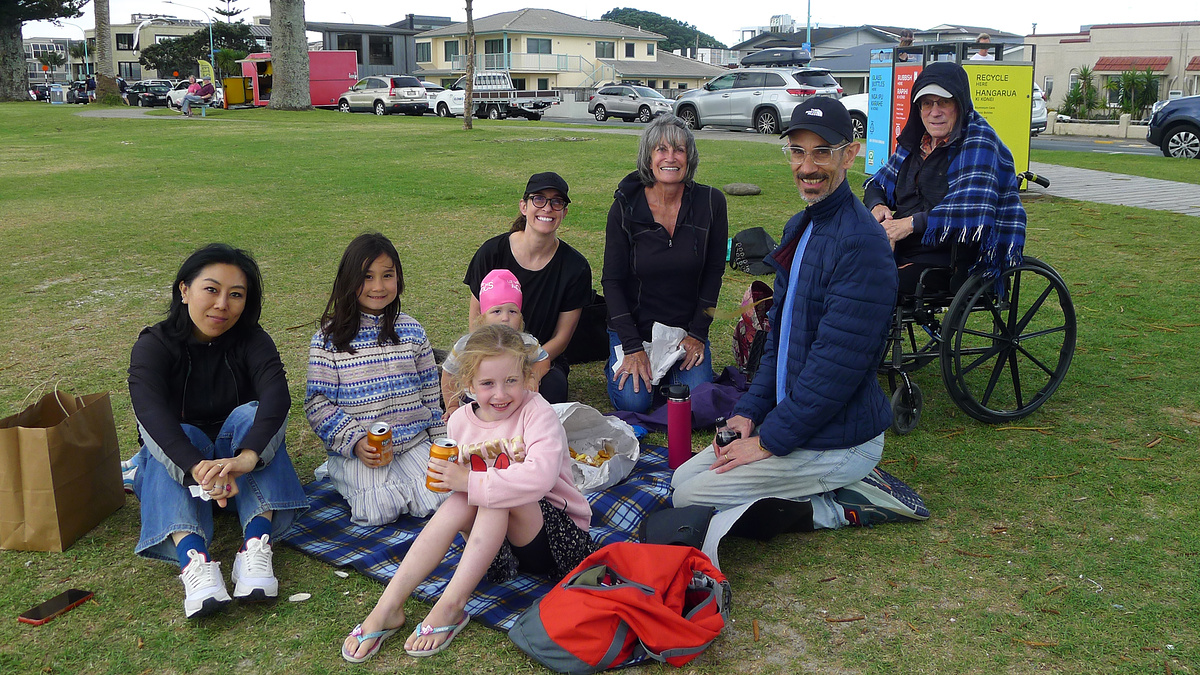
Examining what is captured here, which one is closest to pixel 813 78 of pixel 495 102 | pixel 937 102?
pixel 495 102

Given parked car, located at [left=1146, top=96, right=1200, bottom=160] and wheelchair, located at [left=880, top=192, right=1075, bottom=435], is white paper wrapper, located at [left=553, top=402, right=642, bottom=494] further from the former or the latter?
parked car, located at [left=1146, top=96, right=1200, bottom=160]

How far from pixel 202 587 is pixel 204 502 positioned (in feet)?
1.37

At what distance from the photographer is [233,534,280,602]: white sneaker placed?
3090mm

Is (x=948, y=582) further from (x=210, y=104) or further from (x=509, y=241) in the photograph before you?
(x=210, y=104)

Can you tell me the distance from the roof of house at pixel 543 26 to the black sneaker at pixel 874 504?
191 feet

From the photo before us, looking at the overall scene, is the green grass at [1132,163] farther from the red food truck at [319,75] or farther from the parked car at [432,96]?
the red food truck at [319,75]

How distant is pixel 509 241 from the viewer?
15.8 ft

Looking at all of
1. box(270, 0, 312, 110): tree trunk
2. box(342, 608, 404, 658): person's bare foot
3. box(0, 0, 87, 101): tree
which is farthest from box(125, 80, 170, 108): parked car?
box(342, 608, 404, 658): person's bare foot

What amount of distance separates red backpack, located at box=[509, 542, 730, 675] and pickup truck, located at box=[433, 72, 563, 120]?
3169 cm

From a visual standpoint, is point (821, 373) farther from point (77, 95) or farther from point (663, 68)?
point (663, 68)

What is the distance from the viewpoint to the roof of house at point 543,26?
5972cm

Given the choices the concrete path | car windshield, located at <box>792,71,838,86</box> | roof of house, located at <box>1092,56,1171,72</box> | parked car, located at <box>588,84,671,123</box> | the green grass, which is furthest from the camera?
roof of house, located at <box>1092,56,1171,72</box>

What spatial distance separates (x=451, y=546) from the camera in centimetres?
325

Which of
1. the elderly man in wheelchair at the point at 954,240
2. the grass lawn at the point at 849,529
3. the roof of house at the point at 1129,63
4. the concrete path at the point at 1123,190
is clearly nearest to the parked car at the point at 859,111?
the concrete path at the point at 1123,190
